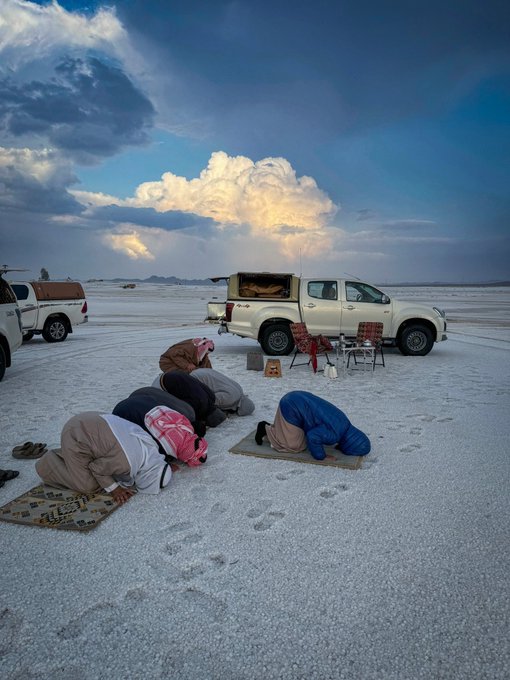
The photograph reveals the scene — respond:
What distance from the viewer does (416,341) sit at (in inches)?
473

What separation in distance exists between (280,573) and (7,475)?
9.48 ft

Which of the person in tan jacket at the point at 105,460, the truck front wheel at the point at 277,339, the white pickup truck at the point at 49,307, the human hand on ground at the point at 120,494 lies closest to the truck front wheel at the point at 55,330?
the white pickup truck at the point at 49,307

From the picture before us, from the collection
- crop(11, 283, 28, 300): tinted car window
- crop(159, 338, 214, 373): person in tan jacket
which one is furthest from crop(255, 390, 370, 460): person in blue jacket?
crop(11, 283, 28, 300): tinted car window

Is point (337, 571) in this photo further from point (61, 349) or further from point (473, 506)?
point (61, 349)

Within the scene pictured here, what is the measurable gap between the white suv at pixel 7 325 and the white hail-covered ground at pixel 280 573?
11.9ft

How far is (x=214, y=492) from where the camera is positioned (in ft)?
14.0

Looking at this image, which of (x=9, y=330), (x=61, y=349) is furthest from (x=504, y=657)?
(x=61, y=349)

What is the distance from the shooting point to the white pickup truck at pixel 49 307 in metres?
13.9

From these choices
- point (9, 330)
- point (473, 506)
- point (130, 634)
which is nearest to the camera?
point (130, 634)

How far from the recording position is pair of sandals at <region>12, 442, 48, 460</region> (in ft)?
16.5

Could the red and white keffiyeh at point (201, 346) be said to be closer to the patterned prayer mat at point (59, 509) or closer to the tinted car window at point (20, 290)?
the patterned prayer mat at point (59, 509)

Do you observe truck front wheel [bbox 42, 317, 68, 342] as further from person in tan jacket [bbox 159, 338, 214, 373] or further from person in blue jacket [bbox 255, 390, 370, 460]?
person in blue jacket [bbox 255, 390, 370, 460]

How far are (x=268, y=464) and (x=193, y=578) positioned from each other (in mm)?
2012

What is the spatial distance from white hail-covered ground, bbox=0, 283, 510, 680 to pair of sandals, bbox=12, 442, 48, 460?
149 mm
